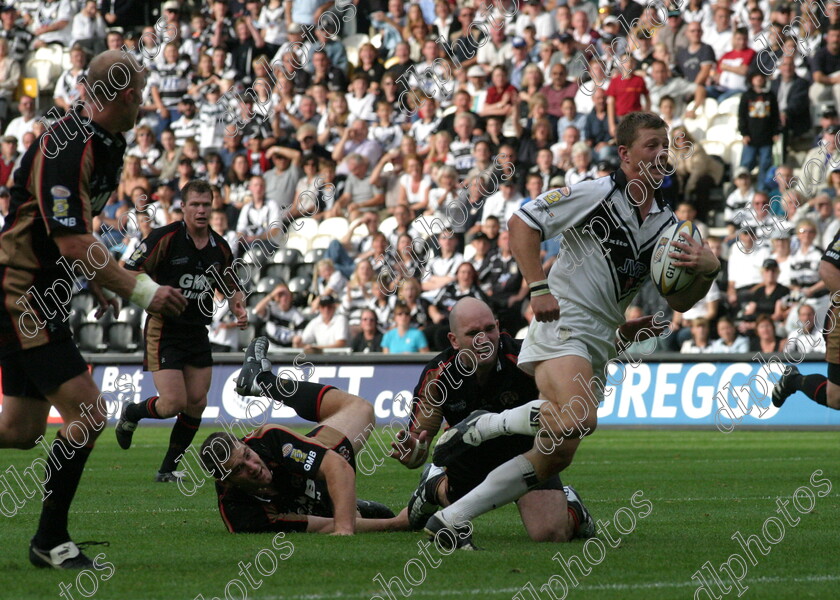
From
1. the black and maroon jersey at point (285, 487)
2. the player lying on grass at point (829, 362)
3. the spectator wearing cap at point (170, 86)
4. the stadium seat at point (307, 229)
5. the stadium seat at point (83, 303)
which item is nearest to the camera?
the black and maroon jersey at point (285, 487)

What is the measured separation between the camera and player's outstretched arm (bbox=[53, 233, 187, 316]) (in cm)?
593

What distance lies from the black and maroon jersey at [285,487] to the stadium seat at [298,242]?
14930 mm

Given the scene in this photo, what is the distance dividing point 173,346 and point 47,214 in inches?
231

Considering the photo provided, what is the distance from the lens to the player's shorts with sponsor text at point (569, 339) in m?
7.01

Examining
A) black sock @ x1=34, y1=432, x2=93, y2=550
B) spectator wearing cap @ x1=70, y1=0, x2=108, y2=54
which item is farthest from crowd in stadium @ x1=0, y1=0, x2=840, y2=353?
black sock @ x1=34, y1=432, x2=93, y2=550

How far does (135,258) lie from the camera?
1155 cm

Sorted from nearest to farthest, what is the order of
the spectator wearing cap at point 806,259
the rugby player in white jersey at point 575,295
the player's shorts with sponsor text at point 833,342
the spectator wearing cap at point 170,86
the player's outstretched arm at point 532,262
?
the player's outstretched arm at point 532,262, the rugby player in white jersey at point 575,295, the player's shorts with sponsor text at point 833,342, the spectator wearing cap at point 806,259, the spectator wearing cap at point 170,86

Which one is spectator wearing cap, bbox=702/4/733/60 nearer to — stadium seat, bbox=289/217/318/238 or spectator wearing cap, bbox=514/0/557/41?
spectator wearing cap, bbox=514/0/557/41

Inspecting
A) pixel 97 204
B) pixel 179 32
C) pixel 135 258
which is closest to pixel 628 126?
pixel 97 204

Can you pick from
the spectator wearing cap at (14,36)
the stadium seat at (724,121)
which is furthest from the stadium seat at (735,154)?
the spectator wearing cap at (14,36)

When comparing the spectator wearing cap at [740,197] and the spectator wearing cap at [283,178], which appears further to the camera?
the spectator wearing cap at [283,178]

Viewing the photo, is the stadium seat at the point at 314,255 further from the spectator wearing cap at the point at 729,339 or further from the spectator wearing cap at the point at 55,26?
the spectator wearing cap at the point at 55,26

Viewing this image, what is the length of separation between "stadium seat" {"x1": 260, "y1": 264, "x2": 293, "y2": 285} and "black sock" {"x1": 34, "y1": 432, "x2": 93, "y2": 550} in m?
15.8

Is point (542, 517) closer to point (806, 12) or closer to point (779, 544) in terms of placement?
point (779, 544)
